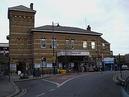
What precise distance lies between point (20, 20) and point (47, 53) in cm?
912

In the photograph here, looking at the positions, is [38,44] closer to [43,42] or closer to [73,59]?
[43,42]

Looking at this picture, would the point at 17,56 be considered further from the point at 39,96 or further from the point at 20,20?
the point at 39,96

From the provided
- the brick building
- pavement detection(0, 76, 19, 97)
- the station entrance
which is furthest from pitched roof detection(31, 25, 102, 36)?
pavement detection(0, 76, 19, 97)

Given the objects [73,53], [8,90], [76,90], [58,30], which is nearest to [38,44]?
[58,30]

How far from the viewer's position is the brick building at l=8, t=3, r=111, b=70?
2896 inches

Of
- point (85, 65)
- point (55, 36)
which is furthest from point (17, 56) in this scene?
point (85, 65)

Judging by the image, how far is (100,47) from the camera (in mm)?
87875

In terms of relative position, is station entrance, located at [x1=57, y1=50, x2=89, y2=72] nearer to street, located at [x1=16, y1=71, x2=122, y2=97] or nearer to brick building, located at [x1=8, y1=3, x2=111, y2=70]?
brick building, located at [x1=8, y1=3, x2=111, y2=70]

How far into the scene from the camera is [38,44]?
2940 inches

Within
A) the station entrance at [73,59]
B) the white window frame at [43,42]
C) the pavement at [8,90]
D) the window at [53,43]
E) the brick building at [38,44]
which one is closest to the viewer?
the pavement at [8,90]

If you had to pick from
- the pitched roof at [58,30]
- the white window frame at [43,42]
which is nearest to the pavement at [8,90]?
the white window frame at [43,42]

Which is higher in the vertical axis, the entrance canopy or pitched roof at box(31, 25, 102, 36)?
pitched roof at box(31, 25, 102, 36)

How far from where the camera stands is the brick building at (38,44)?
73562 millimetres

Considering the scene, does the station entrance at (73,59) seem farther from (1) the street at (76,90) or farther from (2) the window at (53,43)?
(1) the street at (76,90)
